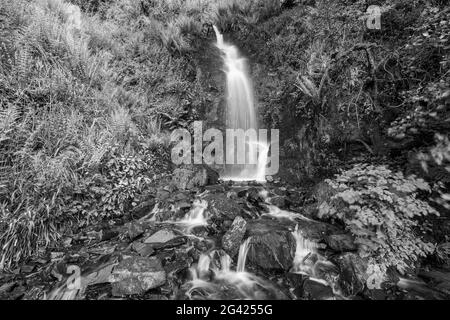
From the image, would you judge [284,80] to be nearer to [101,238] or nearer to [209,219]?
[209,219]

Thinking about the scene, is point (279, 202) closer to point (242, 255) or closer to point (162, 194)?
point (242, 255)

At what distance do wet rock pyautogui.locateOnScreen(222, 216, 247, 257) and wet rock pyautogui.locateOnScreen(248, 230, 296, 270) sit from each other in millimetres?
189

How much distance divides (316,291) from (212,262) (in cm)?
128

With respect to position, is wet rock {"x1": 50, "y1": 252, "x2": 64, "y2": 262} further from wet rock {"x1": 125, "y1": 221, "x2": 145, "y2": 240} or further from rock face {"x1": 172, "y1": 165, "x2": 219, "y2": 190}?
rock face {"x1": 172, "y1": 165, "x2": 219, "y2": 190}

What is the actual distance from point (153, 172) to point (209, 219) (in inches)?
67.5

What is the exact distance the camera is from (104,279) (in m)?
2.79

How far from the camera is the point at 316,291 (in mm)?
2637

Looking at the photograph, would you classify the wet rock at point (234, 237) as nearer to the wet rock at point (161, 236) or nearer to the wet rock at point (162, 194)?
the wet rock at point (161, 236)

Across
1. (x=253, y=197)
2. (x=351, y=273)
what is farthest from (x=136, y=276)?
(x=351, y=273)

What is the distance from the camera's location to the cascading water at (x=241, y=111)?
5.68 m

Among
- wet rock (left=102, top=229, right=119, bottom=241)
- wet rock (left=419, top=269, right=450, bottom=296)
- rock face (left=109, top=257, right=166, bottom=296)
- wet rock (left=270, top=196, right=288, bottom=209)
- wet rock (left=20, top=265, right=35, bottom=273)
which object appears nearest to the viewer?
wet rock (left=419, top=269, right=450, bottom=296)

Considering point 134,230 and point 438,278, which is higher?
point 134,230

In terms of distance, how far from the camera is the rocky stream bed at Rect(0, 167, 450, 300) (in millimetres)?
2643
